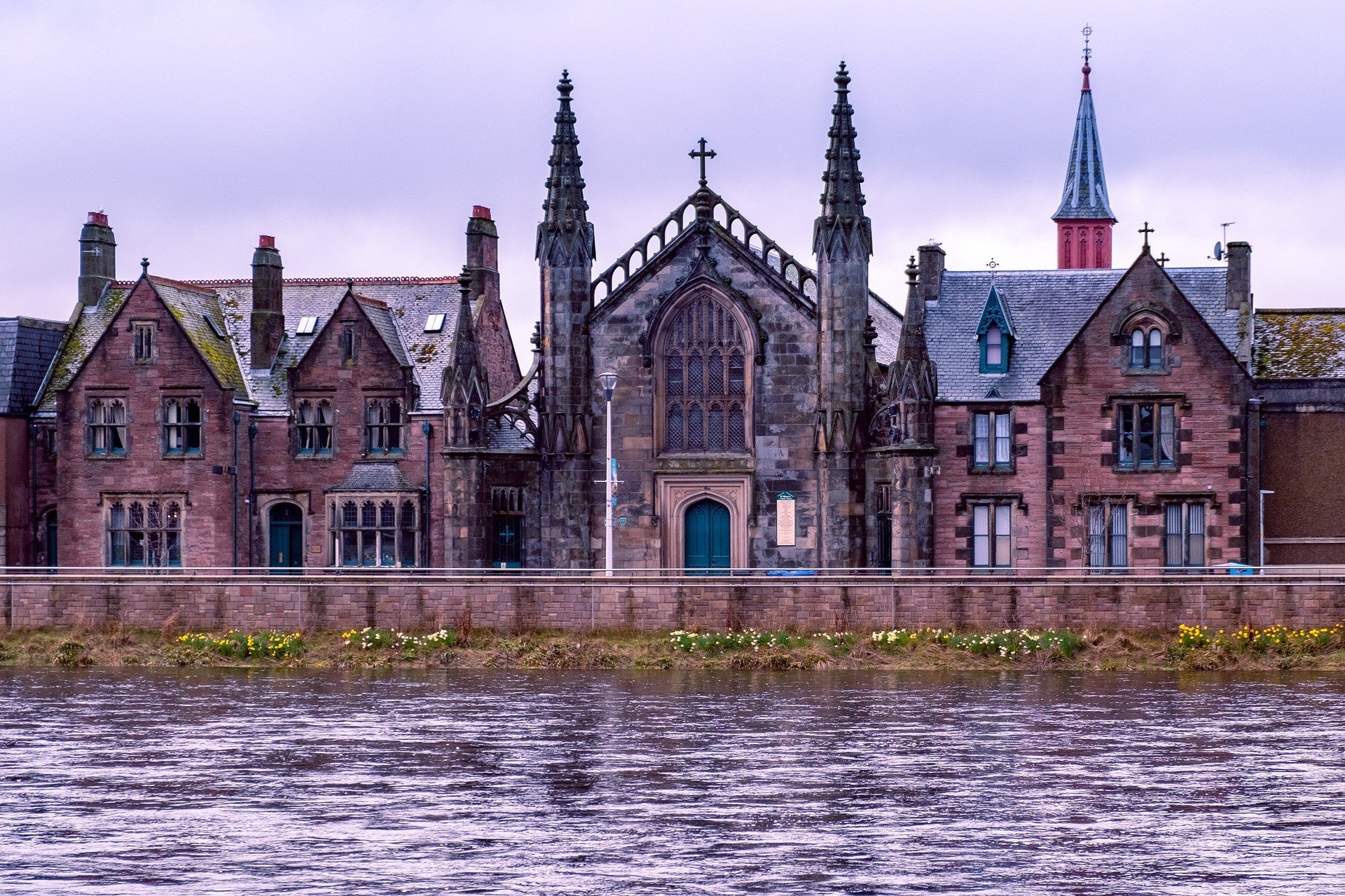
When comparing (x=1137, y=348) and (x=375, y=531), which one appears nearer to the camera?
(x=1137, y=348)

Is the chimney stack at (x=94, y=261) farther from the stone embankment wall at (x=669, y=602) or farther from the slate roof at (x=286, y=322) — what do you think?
the stone embankment wall at (x=669, y=602)

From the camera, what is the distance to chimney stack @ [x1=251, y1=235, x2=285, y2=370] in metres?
65.2

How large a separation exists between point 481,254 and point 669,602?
2092 cm

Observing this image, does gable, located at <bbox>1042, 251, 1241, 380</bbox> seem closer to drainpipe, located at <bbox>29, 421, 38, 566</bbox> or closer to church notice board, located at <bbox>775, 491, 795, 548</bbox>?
church notice board, located at <bbox>775, 491, 795, 548</bbox>

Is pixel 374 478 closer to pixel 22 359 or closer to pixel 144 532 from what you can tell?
pixel 144 532

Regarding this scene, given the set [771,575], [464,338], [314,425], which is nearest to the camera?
[771,575]

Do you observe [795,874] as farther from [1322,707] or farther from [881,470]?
[881,470]

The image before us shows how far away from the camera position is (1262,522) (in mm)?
56750

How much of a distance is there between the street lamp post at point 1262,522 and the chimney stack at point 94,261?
121ft

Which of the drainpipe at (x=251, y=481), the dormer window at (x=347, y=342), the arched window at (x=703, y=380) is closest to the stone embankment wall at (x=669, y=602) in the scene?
the arched window at (x=703, y=380)

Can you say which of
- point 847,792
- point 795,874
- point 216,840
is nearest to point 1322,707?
point 847,792

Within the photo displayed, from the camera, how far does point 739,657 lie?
4841 centimetres

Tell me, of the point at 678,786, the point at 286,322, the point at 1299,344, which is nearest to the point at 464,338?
the point at 286,322

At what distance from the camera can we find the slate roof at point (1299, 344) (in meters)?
57.7
